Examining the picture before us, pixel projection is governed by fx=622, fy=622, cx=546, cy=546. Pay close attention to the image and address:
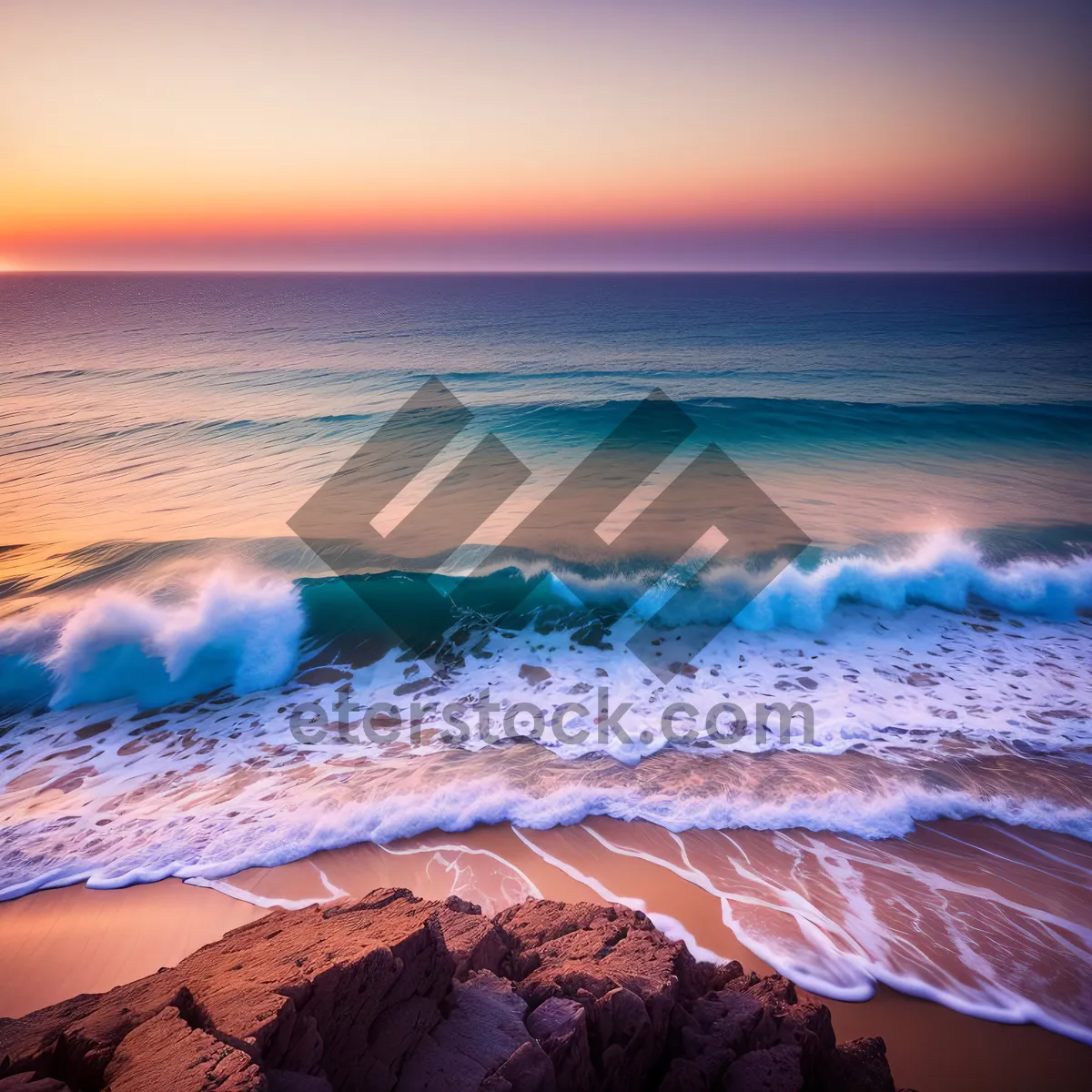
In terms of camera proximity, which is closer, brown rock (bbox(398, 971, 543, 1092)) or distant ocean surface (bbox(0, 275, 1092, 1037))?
brown rock (bbox(398, 971, 543, 1092))

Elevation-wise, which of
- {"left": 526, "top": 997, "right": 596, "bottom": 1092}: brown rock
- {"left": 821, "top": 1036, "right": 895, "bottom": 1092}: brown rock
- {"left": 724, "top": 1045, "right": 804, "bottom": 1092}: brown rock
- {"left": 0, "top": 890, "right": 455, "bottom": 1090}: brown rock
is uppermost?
{"left": 0, "top": 890, "right": 455, "bottom": 1090}: brown rock

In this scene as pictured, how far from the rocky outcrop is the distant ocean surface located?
162cm

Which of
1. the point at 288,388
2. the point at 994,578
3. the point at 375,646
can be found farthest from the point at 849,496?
the point at 288,388

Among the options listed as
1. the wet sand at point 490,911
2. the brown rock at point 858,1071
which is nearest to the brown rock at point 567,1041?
the brown rock at point 858,1071

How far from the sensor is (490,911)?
15.5ft

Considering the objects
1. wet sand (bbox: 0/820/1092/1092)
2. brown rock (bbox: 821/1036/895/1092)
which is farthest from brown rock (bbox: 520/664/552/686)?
brown rock (bbox: 821/1036/895/1092)

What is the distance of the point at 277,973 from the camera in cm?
265

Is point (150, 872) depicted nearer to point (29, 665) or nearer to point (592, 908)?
point (592, 908)

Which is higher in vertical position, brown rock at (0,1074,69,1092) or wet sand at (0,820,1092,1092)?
brown rock at (0,1074,69,1092)

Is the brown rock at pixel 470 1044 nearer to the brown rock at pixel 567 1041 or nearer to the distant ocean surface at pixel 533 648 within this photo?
the brown rock at pixel 567 1041

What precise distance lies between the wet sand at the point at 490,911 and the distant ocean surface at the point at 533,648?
0.17 metres

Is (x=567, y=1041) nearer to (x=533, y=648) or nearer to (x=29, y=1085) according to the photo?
(x=29, y=1085)

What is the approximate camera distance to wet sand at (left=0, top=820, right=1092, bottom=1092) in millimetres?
3666

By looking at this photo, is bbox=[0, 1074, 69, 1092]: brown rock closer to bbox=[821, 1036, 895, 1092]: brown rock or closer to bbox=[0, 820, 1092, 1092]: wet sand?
bbox=[0, 820, 1092, 1092]: wet sand
